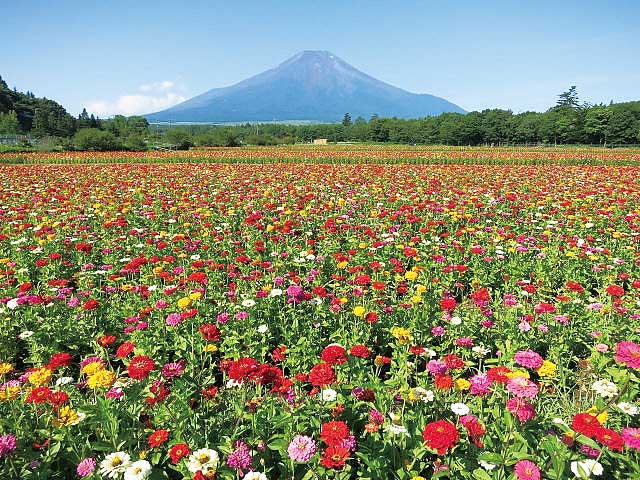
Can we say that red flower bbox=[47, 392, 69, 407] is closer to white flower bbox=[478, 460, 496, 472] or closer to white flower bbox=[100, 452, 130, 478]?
white flower bbox=[100, 452, 130, 478]

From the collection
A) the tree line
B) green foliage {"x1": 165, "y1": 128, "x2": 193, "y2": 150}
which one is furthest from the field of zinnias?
green foliage {"x1": 165, "y1": 128, "x2": 193, "y2": 150}

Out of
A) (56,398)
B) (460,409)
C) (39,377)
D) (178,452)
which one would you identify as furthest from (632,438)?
(39,377)

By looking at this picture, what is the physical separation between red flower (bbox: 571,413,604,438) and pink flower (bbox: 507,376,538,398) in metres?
0.22

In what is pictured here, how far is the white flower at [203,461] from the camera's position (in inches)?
78.5

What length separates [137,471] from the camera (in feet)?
6.49

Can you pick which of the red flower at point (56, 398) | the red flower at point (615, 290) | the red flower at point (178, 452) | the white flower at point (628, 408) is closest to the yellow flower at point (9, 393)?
the red flower at point (56, 398)

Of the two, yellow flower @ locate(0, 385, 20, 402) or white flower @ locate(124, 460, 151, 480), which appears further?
yellow flower @ locate(0, 385, 20, 402)

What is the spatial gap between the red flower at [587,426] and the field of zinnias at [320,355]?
0.4 inches

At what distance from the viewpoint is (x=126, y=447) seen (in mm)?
2521

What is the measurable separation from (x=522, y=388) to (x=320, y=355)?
2033 mm

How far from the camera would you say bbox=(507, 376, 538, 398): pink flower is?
208cm

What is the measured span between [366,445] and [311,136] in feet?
454

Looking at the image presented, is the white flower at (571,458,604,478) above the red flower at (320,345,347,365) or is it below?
below

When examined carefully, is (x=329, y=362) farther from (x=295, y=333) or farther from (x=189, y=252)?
(x=189, y=252)
